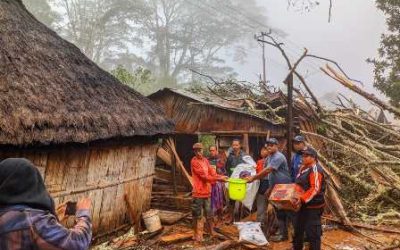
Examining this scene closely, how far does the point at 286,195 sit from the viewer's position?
19.6ft

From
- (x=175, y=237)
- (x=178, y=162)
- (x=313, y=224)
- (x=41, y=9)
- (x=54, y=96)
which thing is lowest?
(x=175, y=237)

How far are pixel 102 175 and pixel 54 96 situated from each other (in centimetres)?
206

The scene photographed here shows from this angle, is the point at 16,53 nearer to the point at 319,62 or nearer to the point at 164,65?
the point at 164,65

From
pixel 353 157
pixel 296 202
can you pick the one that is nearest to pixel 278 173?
pixel 296 202

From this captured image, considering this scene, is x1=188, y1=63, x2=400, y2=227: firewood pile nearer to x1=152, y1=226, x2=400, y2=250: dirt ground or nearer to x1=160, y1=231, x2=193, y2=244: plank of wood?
x1=152, y1=226, x2=400, y2=250: dirt ground

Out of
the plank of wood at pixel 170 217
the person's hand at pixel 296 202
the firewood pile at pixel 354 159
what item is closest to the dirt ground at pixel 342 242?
the firewood pile at pixel 354 159

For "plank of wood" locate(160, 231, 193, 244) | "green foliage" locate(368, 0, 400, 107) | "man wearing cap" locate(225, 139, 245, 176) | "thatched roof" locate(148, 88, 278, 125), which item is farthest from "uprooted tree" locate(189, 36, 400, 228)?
"green foliage" locate(368, 0, 400, 107)

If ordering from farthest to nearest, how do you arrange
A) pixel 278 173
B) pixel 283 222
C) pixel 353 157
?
pixel 353 157
pixel 283 222
pixel 278 173

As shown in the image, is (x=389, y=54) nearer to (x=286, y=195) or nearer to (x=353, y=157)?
(x=353, y=157)

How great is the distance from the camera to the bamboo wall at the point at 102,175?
6684 millimetres

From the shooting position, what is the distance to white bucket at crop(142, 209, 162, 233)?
8.55 metres

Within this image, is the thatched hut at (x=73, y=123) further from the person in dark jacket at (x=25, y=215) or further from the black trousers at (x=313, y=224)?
the black trousers at (x=313, y=224)

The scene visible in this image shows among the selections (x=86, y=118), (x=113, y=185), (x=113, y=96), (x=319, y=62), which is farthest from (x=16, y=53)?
(x=319, y=62)

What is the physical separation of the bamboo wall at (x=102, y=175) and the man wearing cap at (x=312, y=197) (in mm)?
4144
